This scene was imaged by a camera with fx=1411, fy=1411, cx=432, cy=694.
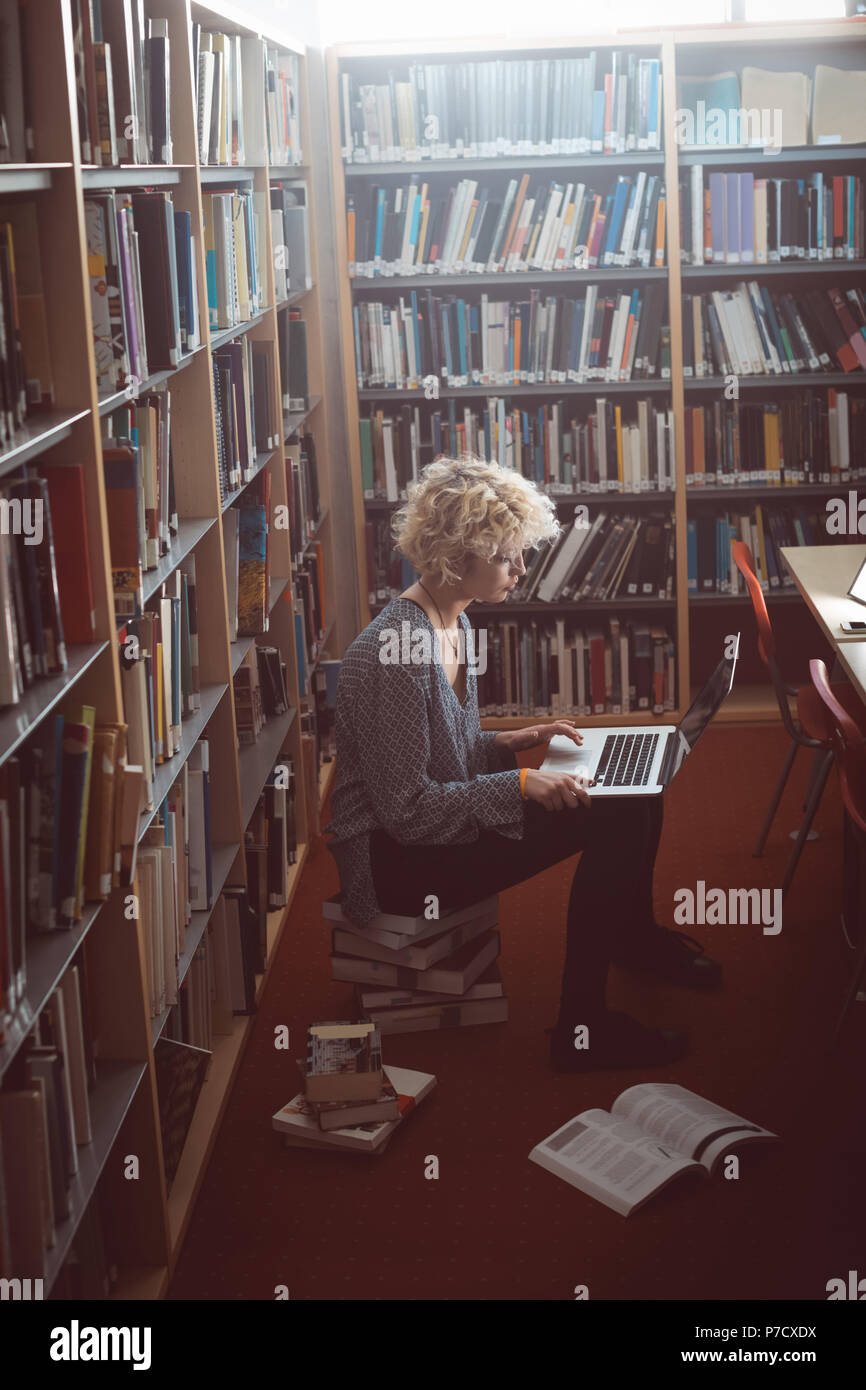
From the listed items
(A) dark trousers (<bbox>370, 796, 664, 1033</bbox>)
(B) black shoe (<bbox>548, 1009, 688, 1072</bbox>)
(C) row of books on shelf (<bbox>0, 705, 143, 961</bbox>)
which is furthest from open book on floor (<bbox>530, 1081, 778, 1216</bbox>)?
(C) row of books on shelf (<bbox>0, 705, 143, 961</bbox>)

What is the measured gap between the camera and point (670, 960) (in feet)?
10.4

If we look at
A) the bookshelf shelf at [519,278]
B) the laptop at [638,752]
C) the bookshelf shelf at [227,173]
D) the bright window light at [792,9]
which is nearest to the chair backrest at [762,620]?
the laptop at [638,752]

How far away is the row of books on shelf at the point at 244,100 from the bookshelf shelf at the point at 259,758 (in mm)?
1342

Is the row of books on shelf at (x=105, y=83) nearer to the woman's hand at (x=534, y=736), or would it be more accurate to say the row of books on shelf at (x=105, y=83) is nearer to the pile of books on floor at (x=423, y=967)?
the woman's hand at (x=534, y=736)

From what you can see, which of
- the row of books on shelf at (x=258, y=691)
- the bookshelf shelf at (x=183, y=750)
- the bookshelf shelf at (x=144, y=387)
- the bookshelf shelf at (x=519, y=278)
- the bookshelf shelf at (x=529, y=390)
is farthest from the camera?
the bookshelf shelf at (x=529, y=390)

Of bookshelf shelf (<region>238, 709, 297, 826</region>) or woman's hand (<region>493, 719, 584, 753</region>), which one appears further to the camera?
bookshelf shelf (<region>238, 709, 297, 826</region>)

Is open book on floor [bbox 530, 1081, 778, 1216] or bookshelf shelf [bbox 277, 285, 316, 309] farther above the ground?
bookshelf shelf [bbox 277, 285, 316, 309]

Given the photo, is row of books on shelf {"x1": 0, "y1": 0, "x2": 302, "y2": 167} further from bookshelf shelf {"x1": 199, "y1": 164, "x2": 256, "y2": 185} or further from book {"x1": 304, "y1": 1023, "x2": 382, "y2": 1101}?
book {"x1": 304, "y1": 1023, "x2": 382, "y2": 1101}

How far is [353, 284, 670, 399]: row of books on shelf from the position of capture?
460cm

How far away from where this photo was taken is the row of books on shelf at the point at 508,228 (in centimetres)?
451

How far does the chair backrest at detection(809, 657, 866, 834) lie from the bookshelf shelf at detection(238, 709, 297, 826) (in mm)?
1220

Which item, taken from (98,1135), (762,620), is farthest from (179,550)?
(762,620)

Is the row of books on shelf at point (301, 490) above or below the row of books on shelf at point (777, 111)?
below

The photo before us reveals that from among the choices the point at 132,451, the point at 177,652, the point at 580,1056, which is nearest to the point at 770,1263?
the point at 580,1056
